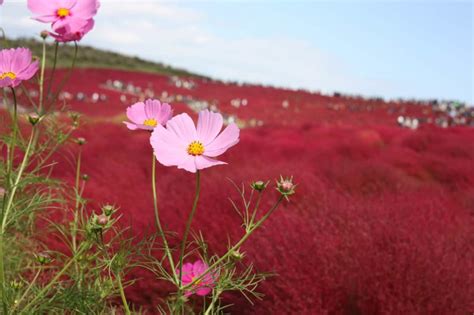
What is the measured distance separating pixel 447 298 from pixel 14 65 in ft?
3.27

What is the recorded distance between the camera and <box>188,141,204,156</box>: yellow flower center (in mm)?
606

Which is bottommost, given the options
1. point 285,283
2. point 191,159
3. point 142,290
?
point 142,290

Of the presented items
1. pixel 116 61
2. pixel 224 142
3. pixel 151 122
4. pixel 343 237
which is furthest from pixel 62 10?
pixel 116 61

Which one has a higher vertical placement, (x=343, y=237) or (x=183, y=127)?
(x=183, y=127)

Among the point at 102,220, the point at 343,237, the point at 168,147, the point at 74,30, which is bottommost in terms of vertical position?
the point at 343,237

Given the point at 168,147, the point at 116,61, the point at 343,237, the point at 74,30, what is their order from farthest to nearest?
the point at 116,61 → the point at 343,237 → the point at 74,30 → the point at 168,147

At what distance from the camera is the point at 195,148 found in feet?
2.01

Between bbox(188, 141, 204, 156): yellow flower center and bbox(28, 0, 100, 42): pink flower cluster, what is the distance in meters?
0.24

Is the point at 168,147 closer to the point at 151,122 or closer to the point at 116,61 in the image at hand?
the point at 151,122

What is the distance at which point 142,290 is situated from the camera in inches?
64.7

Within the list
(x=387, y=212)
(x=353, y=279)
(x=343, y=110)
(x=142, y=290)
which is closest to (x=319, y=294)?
(x=353, y=279)

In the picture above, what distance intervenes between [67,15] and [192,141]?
11.1 inches

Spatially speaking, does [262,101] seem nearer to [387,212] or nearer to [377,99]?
[377,99]

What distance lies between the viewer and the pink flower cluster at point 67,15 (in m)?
0.72
